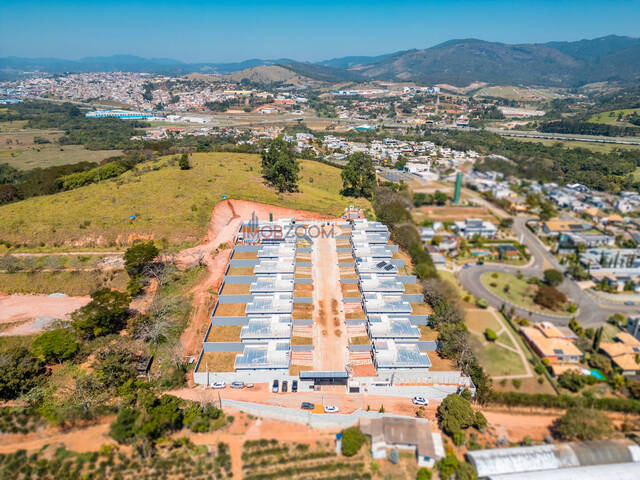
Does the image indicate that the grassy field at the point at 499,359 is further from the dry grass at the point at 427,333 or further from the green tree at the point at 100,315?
the green tree at the point at 100,315

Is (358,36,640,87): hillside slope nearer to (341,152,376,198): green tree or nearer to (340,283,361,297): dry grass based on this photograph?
(341,152,376,198): green tree

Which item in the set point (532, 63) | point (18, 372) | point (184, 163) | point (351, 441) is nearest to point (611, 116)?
point (184, 163)

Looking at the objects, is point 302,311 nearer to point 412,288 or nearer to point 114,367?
point 412,288

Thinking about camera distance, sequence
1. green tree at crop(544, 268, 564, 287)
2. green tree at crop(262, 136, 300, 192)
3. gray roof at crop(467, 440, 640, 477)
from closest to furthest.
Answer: green tree at crop(544, 268, 564, 287), gray roof at crop(467, 440, 640, 477), green tree at crop(262, 136, 300, 192)

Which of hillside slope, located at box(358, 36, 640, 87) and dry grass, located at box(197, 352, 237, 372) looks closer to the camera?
dry grass, located at box(197, 352, 237, 372)

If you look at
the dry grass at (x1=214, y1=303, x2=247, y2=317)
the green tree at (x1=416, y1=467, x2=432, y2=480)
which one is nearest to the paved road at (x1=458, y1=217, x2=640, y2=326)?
the green tree at (x1=416, y1=467, x2=432, y2=480)

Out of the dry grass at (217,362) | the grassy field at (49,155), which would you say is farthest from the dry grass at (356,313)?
the grassy field at (49,155)

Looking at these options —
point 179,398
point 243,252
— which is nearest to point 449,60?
point 243,252
